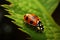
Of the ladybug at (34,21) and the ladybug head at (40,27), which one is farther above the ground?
the ladybug at (34,21)

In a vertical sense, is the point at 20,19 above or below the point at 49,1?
below

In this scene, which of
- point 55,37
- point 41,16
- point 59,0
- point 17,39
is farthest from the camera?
point 17,39

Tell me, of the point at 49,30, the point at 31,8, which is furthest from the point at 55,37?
the point at 31,8

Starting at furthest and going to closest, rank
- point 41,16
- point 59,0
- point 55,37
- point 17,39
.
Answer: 1. point 17,39
2. point 59,0
3. point 41,16
4. point 55,37

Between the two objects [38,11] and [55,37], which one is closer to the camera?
[55,37]

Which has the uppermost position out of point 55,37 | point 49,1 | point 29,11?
point 49,1

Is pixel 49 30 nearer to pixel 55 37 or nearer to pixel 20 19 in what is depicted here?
pixel 55 37

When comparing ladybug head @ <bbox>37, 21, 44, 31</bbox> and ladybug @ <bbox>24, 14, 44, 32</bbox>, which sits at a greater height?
ladybug @ <bbox>24, 14, 44, 32</bbox>

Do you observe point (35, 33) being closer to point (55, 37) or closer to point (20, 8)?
point (55, 37)
